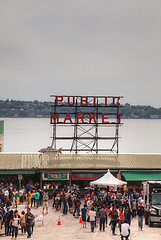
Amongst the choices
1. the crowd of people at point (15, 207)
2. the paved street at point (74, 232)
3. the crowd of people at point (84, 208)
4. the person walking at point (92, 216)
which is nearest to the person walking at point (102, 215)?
the crowd of people at point (84, 208)

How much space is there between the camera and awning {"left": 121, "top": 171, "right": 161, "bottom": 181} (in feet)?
121

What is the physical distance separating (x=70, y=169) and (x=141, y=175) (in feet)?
20.6

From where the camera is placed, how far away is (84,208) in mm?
24734

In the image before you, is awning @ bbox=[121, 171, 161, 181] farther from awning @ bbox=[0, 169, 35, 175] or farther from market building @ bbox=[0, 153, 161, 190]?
awning @ bbox=[0, 169, 35, 175]

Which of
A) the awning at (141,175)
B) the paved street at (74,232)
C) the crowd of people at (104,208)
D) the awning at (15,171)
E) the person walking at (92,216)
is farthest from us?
the awning at (15,171)

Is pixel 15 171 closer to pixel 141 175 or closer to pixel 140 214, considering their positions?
pixel 141 175

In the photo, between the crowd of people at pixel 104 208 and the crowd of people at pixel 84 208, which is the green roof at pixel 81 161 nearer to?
the crowd of people at pixel 84 208

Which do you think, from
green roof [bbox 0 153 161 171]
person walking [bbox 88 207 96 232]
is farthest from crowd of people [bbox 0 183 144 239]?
green roof [bbox 0 153 161 171]

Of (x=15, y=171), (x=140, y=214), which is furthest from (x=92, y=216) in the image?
(x=15, y=171)

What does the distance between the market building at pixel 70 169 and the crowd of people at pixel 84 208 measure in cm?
241

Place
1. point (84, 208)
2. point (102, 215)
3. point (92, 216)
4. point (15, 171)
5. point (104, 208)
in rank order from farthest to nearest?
point (15, 171) → point (84, 208) → point (104, 208) → point (102, 215) → point (92, 216)

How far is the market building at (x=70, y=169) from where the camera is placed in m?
37.4

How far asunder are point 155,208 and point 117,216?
262 cm

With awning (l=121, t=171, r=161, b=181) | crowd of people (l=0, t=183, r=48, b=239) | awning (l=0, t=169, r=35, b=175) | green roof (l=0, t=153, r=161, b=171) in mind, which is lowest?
crowd of people (l=0, t=183, r=48, b=239)
